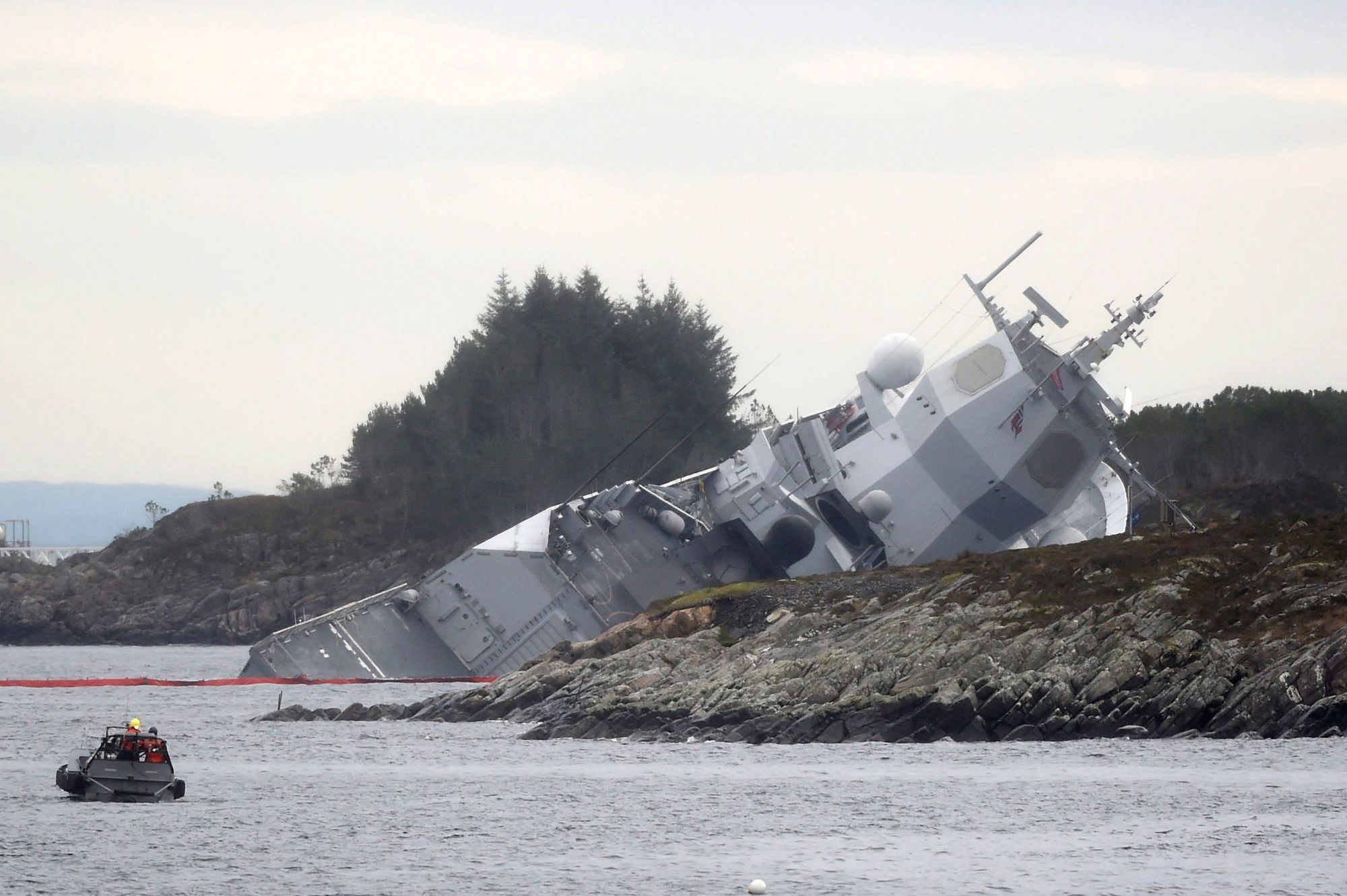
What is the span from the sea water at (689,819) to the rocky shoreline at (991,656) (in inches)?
37.6

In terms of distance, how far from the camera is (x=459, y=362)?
10900 centimetres

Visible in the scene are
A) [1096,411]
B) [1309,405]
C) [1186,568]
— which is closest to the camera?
[1186,568]

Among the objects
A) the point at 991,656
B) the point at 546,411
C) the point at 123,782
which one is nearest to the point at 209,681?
the point at 123,782

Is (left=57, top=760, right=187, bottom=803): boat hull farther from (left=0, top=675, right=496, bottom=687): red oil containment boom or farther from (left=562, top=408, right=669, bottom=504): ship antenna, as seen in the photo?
(left=0, top=675, right=496, bottom=687): red oil containment boom

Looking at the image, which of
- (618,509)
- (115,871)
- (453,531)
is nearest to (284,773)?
(115,871)

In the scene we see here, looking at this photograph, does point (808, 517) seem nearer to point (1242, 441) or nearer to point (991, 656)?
point (991, 656)

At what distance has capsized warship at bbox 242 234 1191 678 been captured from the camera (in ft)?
182

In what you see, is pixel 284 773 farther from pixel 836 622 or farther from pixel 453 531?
pixel 453 531

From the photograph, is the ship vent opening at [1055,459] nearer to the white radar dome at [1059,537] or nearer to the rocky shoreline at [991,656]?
the white radar dome at [1059,537]

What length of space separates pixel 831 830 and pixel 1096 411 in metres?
27.3

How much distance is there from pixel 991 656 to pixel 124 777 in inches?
725

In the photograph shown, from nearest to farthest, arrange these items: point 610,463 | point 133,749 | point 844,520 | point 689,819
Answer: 1. point 689,819
2. point 133,749
3. point 844,520
4. point 610,463

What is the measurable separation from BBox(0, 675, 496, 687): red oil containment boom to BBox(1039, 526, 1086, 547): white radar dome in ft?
57.4

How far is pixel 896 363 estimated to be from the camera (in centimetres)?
5844
